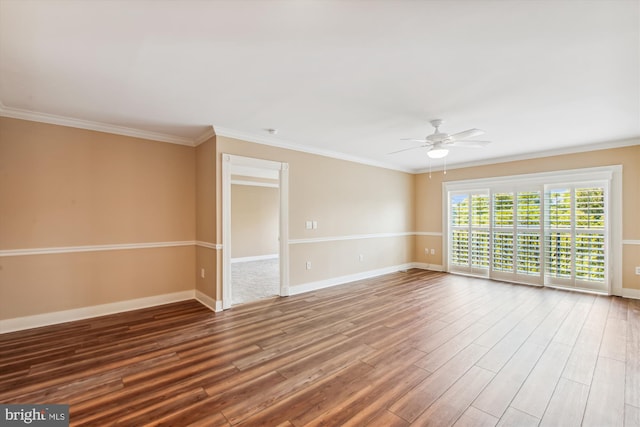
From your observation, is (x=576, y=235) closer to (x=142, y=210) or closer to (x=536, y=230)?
(x=536, y=230)

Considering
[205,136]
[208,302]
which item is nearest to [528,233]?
[208,302]

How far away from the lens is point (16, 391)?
7.16 feet

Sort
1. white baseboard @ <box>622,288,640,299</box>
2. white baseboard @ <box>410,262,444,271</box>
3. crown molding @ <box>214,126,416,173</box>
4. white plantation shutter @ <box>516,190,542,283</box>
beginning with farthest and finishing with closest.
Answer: white baseboard @ <box>410,262,444,271</box> → white plantation shutter @ <box>516,190,542,283</box> → white baseboard @ <box>622,288,640,299</box> → crown molding @ <box>214,126,416,173</box>

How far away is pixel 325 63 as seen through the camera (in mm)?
2344

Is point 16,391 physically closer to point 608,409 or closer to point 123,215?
point 123,215

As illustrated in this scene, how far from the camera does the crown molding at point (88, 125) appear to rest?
131 inches

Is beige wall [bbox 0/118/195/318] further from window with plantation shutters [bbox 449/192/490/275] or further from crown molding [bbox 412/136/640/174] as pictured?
crown molding [bbox 412/136/640/174]

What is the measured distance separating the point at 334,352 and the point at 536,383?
5.68ft

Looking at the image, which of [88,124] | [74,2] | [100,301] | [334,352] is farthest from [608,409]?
[88,124]

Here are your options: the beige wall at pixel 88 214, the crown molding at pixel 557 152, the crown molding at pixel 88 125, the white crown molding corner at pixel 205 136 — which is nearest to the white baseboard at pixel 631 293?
the crown molding at pixel 557 152

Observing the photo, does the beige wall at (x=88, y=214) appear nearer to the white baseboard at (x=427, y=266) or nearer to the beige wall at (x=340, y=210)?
the beige wall at (x=340, y=210)

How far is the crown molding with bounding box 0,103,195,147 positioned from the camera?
332 cm

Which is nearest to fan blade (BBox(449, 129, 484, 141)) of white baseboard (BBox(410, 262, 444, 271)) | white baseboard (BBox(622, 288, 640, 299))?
white baseboard (BBox(622, 288, 640, 299))

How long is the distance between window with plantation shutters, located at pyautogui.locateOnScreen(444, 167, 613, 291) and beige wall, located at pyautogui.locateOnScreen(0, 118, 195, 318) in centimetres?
591
